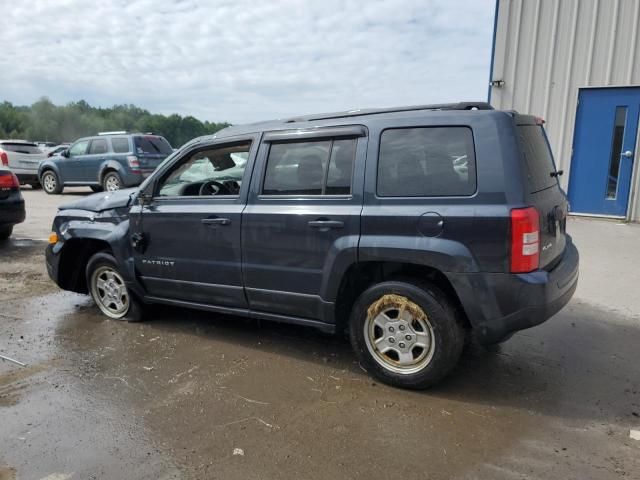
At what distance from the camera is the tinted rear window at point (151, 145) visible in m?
14.3

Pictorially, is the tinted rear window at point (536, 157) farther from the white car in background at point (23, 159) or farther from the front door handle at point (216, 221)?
the white car in background at point (23, 159)

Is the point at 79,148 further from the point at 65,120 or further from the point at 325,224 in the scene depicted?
the point at 65,120

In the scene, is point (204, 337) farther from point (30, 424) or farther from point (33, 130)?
point (33, 130)

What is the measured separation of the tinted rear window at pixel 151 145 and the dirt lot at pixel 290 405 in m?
10.1

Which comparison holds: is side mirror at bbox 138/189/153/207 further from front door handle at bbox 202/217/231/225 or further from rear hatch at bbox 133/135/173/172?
rear hatch at bbox 133/135/173/172

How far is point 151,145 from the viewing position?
1464 cm

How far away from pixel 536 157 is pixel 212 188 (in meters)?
2.60

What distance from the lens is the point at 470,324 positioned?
336 centimetres

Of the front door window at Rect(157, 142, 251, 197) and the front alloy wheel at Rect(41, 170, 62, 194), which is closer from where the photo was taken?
the front door window at Rect(157, 142, 251, 197)

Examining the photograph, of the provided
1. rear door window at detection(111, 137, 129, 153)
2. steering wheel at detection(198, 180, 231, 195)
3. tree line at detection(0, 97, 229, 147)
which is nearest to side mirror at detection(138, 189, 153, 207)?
steering wheel at detection(198, 180, 231, 195)

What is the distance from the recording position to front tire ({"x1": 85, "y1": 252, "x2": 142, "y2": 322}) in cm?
485

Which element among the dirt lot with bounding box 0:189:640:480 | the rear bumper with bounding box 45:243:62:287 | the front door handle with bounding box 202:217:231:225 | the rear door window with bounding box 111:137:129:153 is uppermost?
the rear door window with bounding box 111:137:129:153

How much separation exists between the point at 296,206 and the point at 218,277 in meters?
0.95

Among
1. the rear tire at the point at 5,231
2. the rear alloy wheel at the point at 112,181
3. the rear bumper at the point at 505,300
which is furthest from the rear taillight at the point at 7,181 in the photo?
the rear bumper at the point at 505,300
